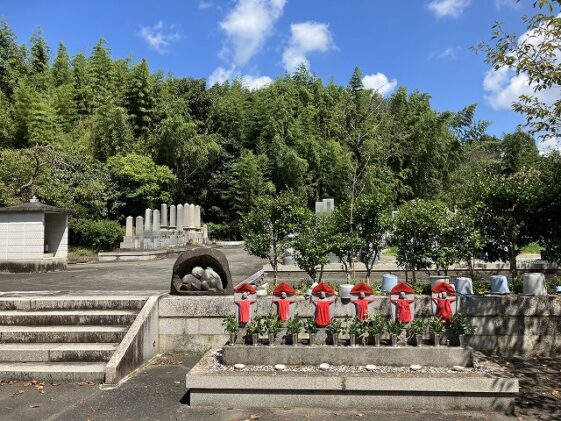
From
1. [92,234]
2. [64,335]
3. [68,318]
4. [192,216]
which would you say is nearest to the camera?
[64,335]

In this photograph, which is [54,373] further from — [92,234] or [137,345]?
[92,234]

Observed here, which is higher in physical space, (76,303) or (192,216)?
(192,216)

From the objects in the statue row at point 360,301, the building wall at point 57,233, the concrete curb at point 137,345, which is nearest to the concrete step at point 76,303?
the concrete curb at point 137,345

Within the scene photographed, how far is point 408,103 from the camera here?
114 feet

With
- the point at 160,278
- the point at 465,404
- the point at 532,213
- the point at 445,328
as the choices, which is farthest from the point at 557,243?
the point at 160,278

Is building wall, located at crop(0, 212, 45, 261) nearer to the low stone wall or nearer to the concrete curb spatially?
the concrete curb

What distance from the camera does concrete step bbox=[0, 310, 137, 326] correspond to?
6531mm

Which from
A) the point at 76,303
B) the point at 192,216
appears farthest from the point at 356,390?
the point at 192,216

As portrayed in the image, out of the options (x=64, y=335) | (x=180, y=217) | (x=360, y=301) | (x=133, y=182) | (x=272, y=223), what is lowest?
(x=64, y=335)

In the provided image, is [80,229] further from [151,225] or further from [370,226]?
[370,226]

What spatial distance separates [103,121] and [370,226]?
23683 millimetres

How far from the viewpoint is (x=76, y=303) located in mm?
6816

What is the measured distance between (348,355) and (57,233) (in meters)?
13.1

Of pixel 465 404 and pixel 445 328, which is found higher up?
pixel 445 328
